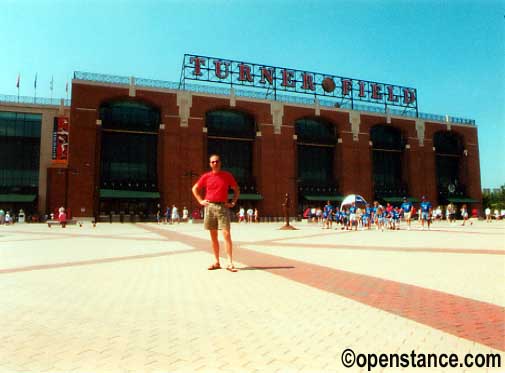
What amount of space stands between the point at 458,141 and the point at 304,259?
2224 inches

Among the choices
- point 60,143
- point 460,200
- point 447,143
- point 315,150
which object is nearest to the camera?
point 60,143

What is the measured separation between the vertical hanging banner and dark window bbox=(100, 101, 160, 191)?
365cm

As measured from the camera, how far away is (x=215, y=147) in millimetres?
42156

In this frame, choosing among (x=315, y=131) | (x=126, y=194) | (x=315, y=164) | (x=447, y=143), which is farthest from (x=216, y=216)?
(x=447, y=143)

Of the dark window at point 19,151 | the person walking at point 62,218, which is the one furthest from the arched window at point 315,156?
the dark window at point 19,151

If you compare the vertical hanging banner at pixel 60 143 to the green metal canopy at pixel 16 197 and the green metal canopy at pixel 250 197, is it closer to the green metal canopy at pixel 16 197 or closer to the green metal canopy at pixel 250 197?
the green metal canopy at pixel 16 197

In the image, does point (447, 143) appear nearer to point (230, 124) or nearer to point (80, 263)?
point (230, 124)

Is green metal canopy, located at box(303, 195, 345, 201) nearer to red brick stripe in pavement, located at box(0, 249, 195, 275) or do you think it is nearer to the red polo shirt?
red brick stripe in pavement, located at box(0, 249, 195, 275)

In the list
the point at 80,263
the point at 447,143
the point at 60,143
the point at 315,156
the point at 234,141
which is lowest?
the point at 80,263

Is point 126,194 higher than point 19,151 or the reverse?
the reverse

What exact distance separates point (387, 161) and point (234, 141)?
903 inches

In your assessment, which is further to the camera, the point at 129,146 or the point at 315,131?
the point at 315,131

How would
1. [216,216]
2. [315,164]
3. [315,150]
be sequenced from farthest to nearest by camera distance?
Result: [315,150] → [315,164] → [216,216]

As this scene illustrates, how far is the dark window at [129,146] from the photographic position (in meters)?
37.7
